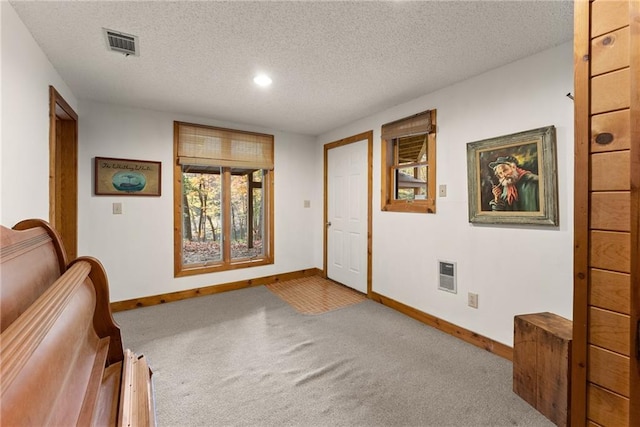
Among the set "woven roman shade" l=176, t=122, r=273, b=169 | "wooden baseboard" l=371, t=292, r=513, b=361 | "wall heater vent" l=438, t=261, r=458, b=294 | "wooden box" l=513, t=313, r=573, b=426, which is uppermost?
"woven roman shade" l=176, t=122, r=273, b=169

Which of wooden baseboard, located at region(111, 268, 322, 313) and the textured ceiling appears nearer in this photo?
the textured ceiling

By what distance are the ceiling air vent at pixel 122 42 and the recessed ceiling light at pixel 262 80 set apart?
2.90 feet

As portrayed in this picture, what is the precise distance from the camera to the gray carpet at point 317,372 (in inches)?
63.6

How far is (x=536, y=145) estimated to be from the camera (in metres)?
2.02

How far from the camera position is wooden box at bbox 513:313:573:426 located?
1514 mm

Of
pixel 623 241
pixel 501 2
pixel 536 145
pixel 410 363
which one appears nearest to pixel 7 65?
pixel 501 2

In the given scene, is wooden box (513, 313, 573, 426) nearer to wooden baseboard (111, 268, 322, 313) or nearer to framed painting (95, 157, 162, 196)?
wooden baseboard (111, 268, 322, 313)

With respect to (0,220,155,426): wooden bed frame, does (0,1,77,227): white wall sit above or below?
above

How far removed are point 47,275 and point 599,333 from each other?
202 cm

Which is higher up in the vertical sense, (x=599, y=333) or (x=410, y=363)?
(x=599, y=333)

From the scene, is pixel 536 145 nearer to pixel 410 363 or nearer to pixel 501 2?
pixel 501 2

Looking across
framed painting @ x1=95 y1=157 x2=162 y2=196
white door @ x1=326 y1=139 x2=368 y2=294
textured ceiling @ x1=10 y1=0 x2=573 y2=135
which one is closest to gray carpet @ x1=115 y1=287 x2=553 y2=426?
white door @ x1=326 y1=139 x2=368 y2=294

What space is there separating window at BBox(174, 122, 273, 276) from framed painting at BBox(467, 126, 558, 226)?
109 inches

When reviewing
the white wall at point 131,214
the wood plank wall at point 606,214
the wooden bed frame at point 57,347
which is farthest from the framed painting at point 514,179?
the white wall at point 131,214
